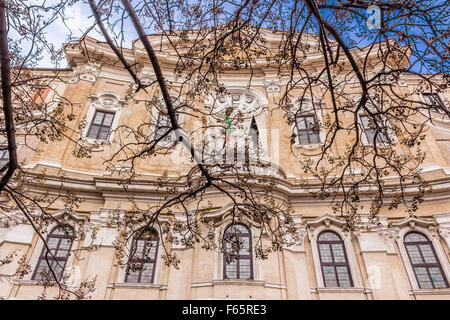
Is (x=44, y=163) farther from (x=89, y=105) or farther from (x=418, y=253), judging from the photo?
(x=418, y=253)

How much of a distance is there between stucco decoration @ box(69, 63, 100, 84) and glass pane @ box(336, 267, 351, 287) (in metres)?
15.2

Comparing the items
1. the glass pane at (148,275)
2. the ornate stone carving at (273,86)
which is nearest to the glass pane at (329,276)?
the glass pane at (148,275)

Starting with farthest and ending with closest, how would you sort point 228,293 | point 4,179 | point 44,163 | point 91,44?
point 91,44 → point 44,163 → point 228,293 → point 4,179

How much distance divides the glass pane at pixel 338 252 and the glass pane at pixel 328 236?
232 millimetres

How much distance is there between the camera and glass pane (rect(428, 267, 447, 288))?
1015 centimetres

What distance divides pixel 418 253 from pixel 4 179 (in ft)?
41.8

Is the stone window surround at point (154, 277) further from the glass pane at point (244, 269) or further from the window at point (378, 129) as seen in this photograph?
the window at point (378, 129)

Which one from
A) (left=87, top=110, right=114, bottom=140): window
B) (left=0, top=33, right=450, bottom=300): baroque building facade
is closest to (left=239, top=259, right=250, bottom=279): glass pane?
(left=0, top=33, right=450, bottom=300): baroque building facade

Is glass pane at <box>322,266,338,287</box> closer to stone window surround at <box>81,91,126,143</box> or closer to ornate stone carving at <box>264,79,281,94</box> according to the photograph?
ornate stone carving at <box>264,79,281,94</box>

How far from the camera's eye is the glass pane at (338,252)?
36.2ft

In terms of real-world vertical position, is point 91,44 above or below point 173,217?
above
